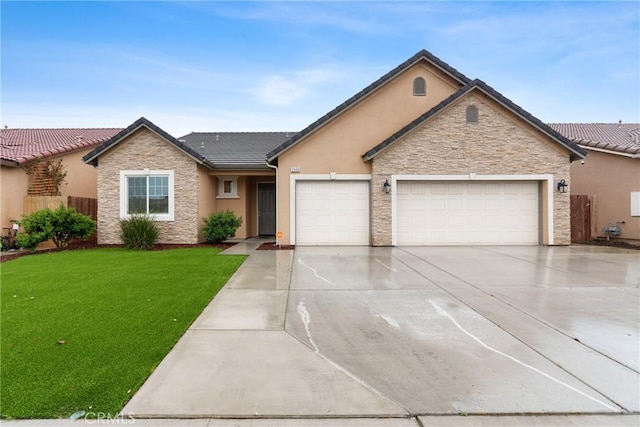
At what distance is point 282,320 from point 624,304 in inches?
216

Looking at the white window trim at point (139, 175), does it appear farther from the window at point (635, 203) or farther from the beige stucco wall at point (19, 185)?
the window at point (635, 203)

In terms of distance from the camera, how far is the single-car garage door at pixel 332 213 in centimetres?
1374

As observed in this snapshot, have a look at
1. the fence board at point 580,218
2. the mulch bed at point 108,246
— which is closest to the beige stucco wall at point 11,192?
the mulch bed at point 108,246

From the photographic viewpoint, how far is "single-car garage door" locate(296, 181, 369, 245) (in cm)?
1374

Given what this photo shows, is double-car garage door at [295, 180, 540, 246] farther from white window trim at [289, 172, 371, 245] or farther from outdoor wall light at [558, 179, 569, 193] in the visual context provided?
outdoor wall light at [558, 179, 569, 193]

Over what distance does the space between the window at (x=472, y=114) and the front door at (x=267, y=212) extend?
934 cm

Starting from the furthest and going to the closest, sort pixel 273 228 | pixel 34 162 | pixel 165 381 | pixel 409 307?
pixel 273 228, pixel 34 162, pixel 409 307, pixel 165 381

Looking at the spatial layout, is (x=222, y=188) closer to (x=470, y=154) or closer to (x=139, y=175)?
(x=139, y=175)

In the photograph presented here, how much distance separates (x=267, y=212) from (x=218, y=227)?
4244 millimetres

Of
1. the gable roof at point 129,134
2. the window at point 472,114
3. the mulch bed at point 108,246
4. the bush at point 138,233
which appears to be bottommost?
the mulch bed at point 108,246

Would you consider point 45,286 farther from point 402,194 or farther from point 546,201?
point 546,201

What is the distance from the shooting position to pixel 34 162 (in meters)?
14.4

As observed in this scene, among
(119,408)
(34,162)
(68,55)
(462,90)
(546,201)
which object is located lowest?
(119,408)

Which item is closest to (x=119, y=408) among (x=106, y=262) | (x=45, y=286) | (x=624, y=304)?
(x=45, y=286)
